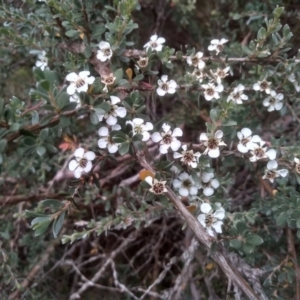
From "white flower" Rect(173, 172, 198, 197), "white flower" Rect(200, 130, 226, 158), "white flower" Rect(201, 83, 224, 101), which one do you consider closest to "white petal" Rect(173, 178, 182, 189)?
"white flower" Rect(173, 172, 198, 197)

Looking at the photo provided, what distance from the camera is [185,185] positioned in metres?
1.05

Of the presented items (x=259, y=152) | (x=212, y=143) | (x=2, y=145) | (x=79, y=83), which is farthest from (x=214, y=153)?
(x=2, y=145)

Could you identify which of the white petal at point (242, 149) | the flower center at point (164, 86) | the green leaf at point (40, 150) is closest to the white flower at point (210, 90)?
the flower center at point (164, 86)

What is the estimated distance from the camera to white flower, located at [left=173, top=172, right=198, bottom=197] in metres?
1.04

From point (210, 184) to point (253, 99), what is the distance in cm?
60

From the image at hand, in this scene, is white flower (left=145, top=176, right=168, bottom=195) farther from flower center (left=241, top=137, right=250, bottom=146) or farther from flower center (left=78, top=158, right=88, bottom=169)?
flower center (left=241, top=137, right=250, bottom=146)

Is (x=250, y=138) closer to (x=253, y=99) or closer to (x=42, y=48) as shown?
(x=253, y=99)

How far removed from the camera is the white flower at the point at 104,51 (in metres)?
1.14

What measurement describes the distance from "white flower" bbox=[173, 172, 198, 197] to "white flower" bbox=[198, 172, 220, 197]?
23 mm

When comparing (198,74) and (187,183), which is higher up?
(198,74)

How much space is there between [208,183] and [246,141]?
5.7 inches

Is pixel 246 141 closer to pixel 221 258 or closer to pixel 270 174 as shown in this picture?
pixel 270 174

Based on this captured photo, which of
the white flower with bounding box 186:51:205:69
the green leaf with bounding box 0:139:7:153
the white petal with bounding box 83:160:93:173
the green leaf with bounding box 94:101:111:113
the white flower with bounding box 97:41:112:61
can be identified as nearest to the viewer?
the green leaf with bounding box 0:139:7:153

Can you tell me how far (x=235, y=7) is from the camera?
1766 mm
